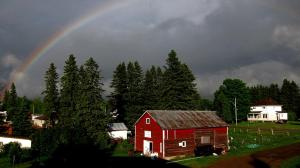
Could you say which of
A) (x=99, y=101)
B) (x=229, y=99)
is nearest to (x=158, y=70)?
(x=229, y=99)

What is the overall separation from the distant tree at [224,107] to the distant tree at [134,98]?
35634mm

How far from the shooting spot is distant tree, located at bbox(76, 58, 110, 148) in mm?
47875

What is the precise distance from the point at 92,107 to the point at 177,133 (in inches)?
563

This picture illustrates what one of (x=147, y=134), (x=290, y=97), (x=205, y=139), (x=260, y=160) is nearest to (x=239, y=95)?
(x=290, y=97)

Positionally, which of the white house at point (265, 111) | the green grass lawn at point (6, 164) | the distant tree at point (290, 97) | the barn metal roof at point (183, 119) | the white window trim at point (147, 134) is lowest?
the green grass lawn at point (6, 164)

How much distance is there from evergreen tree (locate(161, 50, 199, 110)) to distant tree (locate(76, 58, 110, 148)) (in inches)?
995

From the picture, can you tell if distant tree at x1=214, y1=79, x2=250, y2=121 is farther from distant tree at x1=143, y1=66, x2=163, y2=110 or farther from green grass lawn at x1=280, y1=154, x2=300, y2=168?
green grass lawn at x1=280, y1=154, x2=300, y2=168

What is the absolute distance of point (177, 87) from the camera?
73.8m

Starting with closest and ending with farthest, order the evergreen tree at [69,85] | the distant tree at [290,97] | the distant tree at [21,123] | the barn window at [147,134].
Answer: the barn window at [147,134], the evergreen tree at [69,85], the distant tree at [21,123], the distant tree at [290,97]

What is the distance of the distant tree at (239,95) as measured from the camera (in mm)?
100500

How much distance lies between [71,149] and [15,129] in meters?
43.8

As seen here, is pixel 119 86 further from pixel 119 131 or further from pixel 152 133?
pixel 152 133

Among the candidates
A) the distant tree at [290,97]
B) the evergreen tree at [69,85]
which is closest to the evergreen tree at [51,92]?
the evergreen tree at [69,85]

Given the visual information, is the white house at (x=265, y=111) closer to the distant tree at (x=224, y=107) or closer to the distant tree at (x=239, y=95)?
the distant tree at (x=239, y=95)
